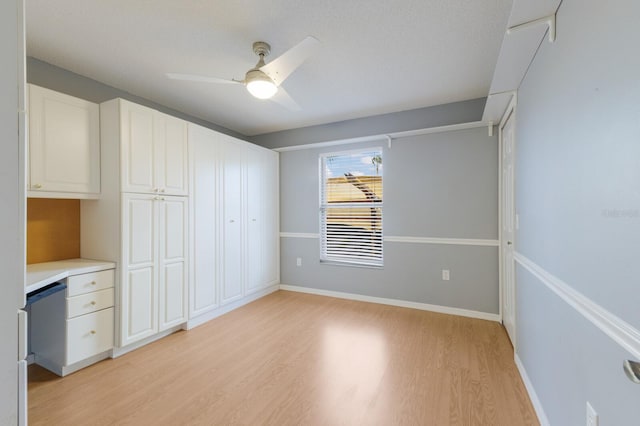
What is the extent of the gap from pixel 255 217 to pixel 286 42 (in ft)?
7.91

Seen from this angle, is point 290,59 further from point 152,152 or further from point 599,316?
point 599,316

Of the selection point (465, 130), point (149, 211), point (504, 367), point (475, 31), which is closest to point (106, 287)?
point (149, 211)

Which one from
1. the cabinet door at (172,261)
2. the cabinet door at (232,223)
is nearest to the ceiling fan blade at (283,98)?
the cabinet door at (232,223)

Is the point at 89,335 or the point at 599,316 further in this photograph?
the point at 89,335

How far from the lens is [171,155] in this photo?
2.83 meters

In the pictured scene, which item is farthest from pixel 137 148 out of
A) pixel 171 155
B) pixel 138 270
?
pixel 138 270

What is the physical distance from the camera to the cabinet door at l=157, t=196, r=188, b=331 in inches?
108

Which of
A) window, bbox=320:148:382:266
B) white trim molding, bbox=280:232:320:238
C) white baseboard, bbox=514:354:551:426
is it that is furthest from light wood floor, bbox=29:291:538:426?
white trim molding, bbox=280:232:320:238

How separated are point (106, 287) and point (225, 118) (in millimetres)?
2515

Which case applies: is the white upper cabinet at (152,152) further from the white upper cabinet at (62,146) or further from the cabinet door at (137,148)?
the white upper cabinet at (62,146)

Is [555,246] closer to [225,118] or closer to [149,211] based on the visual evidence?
[149,211]

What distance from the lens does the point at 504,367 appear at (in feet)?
7.42

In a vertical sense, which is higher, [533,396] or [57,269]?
[57,269]

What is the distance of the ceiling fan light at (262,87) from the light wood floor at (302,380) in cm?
216
